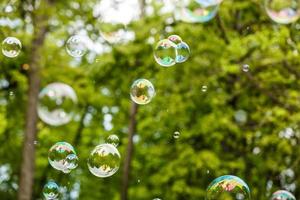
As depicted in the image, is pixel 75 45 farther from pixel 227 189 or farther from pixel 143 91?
pixel 227 189

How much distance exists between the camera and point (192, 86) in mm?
10703

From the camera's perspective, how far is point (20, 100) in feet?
40.5

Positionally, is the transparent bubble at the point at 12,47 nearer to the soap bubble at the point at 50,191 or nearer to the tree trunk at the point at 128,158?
the soap bubble at the point at 50,191

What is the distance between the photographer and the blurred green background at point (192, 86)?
923cm

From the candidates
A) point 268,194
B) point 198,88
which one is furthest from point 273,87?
point 268,194

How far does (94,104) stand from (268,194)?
4.54 metres

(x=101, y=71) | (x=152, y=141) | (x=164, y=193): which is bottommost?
(x=164, y=193)

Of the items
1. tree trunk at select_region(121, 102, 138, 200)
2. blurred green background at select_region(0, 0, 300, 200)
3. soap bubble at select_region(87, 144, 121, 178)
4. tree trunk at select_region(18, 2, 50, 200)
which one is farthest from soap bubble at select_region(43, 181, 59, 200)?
tree trunk at select_region(121, 102, 138, 200)

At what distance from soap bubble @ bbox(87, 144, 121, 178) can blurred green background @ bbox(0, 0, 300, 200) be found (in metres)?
2.68

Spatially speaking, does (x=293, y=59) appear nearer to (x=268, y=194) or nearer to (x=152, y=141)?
(x=268, y=194)

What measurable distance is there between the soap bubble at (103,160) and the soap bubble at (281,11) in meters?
2.05

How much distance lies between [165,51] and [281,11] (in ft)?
4.25

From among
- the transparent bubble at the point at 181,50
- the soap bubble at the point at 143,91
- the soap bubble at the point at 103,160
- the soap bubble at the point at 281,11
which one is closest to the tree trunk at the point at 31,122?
the soap bubble at the point at 143,91

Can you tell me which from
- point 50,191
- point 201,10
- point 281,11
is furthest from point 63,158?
point 281,11
